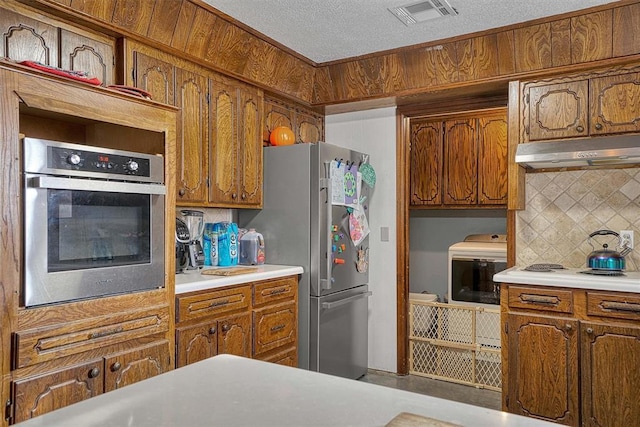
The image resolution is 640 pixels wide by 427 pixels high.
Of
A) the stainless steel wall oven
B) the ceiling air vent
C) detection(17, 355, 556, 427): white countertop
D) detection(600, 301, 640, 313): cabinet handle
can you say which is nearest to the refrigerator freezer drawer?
the stainless steel wall oven

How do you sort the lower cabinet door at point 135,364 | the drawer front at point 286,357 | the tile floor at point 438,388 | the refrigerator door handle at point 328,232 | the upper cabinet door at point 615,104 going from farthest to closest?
the tile floor at point 438,388 → the refrigerator door handle at point 328,232 → the drawer front at point 286,357 → the upper cabinet door at point 615,104 → the lower cabinet door at point 135,364

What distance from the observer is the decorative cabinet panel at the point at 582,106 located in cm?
279

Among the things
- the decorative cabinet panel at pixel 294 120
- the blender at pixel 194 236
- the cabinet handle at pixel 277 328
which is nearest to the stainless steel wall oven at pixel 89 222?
the blender at pixel 194 236

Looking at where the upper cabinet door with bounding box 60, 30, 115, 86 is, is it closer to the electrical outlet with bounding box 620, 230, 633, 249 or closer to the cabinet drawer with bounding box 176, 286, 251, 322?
the cabinet drawer with bounding box 176, 286, 251, 322

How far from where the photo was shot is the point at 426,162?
16.4 ft

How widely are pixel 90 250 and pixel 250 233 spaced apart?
1.48 metres

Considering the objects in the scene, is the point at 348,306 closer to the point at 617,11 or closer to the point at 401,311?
the point at 401,311

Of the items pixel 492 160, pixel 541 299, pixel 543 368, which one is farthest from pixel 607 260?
pixel 492 160

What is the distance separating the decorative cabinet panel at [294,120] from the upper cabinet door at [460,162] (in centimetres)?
148

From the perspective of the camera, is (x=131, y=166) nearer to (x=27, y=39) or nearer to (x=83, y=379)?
(x=27, y=39)

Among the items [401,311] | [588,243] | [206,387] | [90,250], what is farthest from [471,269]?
[206,387]

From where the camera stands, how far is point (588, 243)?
313cm

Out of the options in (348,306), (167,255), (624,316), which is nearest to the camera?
(167,255)

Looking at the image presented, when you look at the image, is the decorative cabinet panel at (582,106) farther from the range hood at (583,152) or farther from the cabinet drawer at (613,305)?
the cabinet drawer at (613,305)
